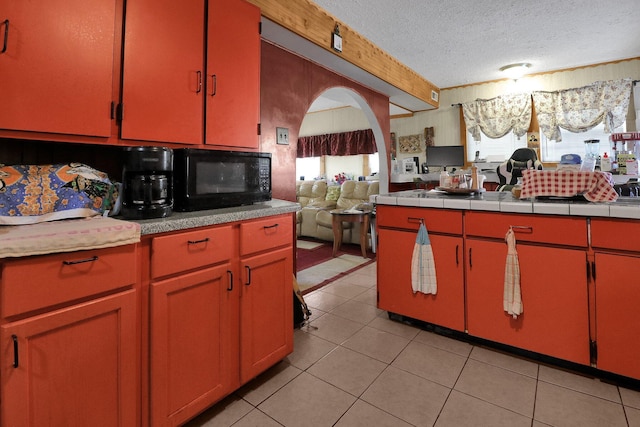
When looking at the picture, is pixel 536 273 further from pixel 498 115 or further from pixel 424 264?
pixel 498 115

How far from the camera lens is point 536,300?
1821 mm

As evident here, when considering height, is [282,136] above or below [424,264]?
above

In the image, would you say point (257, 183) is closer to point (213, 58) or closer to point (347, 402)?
point (213, 58)

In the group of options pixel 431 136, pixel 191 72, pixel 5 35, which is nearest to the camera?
pixel 5 35

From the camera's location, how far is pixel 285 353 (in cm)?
182

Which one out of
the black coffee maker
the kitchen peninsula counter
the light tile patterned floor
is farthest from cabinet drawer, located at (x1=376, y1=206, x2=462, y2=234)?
the black coffee maker

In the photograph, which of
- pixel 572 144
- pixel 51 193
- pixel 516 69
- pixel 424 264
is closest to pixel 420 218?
pixel 424 264

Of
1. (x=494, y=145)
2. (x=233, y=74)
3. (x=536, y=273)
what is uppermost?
(x=494, y=145)

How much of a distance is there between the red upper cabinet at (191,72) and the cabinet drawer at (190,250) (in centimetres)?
53

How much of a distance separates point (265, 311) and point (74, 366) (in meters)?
0.82

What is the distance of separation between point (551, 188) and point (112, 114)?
2.26m

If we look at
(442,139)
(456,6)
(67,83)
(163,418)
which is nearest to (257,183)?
(67,83)

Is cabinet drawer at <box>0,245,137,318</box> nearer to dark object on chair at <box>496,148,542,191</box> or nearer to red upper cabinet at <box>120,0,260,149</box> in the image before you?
red upper cabinet at <box>120,0,260,149</box>

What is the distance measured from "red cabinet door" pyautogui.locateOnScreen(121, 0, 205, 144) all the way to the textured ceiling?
5.24ft
